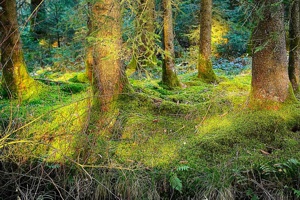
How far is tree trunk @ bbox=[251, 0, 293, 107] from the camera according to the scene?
4730 millimetres

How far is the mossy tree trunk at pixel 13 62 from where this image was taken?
290 inches

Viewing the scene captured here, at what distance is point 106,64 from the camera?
5.48 meters

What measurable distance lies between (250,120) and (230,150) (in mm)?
712

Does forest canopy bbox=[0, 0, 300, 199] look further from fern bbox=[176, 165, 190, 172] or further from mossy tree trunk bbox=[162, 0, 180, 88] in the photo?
mossy tree trunk bbox=[162, 0, 180, 88]

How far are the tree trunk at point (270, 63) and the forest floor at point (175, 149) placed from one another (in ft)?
0.91

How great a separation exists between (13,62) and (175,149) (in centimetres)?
534

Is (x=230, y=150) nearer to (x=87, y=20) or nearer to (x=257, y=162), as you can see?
(x=257, y=162)

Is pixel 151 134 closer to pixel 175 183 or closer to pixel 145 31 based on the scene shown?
pixel 175 183

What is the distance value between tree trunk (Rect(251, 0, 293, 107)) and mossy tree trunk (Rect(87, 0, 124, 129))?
98.3 inches

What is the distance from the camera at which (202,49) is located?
9.97 meters

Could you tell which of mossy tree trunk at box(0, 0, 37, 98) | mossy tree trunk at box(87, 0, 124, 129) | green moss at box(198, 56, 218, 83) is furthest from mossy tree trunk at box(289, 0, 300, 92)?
mossy tree trunk at box(0, 0, 37, 98)

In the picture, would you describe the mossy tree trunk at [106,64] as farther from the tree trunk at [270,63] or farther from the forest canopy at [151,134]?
the tree trunk at [270,63]

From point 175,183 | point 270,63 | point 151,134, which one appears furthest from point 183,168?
point 270,63

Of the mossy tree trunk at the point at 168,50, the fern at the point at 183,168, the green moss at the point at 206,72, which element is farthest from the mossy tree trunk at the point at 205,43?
the fern at the point at 183,168
